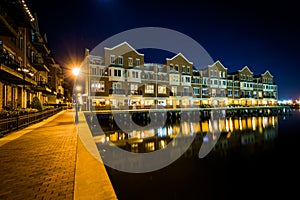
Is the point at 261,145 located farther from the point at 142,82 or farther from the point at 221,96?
the point at 221,96

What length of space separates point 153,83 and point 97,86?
42.2 feet

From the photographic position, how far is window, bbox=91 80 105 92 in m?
32.5

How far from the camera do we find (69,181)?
12.2 ft

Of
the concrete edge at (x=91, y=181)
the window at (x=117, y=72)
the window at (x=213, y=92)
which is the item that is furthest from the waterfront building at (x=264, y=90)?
the concrete edge at (x=91, y=181)

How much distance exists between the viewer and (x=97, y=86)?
3278cm

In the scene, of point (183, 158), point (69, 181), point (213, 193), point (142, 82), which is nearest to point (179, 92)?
point (142, 82)

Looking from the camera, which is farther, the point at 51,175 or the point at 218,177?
the point at 218,177

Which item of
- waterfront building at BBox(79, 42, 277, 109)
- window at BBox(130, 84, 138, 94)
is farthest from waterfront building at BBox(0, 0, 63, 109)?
window at BBox(130, 84, 138, 94)

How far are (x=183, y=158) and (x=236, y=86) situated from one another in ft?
168

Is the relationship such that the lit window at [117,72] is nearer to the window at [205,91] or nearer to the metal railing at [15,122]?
the metal railing at [15,122]

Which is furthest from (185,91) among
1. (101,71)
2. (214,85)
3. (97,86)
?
(97,86)

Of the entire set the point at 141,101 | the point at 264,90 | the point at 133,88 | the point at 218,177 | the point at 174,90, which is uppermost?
the point at 264,90

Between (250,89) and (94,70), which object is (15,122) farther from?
(250,89)

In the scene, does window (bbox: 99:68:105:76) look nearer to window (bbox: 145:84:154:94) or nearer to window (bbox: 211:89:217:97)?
window (bbox: 145:84:154:94)
